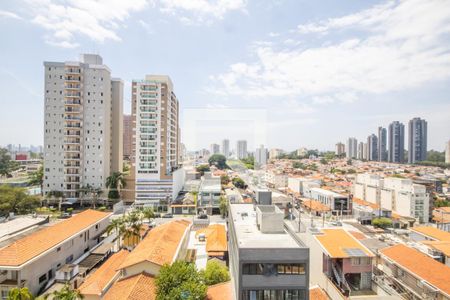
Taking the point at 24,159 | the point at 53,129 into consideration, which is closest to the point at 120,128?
the point at 53,129

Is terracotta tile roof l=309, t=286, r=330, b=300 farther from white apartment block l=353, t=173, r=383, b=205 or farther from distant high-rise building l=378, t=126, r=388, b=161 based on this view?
distant high-rise building l=378, t=126, r=388, b=161

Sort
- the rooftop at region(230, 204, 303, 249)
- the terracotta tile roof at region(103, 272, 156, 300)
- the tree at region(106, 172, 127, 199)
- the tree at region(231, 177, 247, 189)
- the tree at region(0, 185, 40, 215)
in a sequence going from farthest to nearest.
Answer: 1. the tree at region(231, 177, 247, 189)
2. the tree at region(106, 172, 127, 199)
3. the tree at region(0, 185, 40, 215)
4. the terracotta tile roof at region(103, 272, 156, 300)
5. the rooftop at region(230, 204, 303, 249)

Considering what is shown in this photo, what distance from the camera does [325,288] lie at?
12492 millimetres

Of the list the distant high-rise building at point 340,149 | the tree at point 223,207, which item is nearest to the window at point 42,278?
the tree at point 223,207

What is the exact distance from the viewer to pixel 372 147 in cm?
8906

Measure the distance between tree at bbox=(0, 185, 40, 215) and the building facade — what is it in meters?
103

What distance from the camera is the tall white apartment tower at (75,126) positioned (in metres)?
29.9

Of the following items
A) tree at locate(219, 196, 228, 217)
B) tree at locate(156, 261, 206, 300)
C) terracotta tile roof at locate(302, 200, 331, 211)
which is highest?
tree at locate(156, 261, 206, 300)

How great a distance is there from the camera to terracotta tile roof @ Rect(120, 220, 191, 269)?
11539 mm

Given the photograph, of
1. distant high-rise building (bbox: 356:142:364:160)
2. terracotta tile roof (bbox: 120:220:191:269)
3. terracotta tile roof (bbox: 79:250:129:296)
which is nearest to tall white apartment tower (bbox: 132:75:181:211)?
terracotta tile roof (bbox: 120:220:191:269)

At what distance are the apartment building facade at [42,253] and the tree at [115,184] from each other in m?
13.0

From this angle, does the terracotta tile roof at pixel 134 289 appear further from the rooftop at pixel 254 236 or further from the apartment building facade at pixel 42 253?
the rooftop at pixel 254 236

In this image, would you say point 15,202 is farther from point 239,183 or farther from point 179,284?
point 239,183

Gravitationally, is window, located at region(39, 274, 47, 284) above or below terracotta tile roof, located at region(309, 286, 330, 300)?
below
